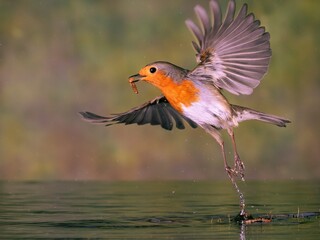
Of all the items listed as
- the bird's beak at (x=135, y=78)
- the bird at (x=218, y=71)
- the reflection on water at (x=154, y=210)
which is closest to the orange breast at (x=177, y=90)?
the bird at (x=218, y=71)

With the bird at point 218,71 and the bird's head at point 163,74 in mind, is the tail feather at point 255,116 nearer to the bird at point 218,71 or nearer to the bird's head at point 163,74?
the bird at point 218,71

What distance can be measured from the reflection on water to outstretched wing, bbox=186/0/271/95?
1.44 meters

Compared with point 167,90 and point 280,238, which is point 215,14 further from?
point 280,238

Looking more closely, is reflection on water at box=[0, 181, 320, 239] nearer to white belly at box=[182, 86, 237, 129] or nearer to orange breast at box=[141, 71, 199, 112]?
white belly at box=[182, 86, 237, 129]

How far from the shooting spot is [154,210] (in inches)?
534

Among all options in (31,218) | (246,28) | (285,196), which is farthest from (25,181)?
(246,28)

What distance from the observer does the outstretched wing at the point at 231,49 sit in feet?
38.9

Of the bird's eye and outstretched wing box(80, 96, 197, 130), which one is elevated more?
outstretched wing box(80, 96, 197, 130)

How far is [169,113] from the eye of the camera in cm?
1403

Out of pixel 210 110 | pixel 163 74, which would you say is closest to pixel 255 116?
pixel 210 110

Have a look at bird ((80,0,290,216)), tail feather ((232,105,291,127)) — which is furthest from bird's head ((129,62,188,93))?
tail feather ((232,105,291,127))

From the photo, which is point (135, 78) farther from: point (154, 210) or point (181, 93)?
point (154, 210)

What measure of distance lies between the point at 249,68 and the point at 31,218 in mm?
2762

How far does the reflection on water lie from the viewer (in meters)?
11.1
